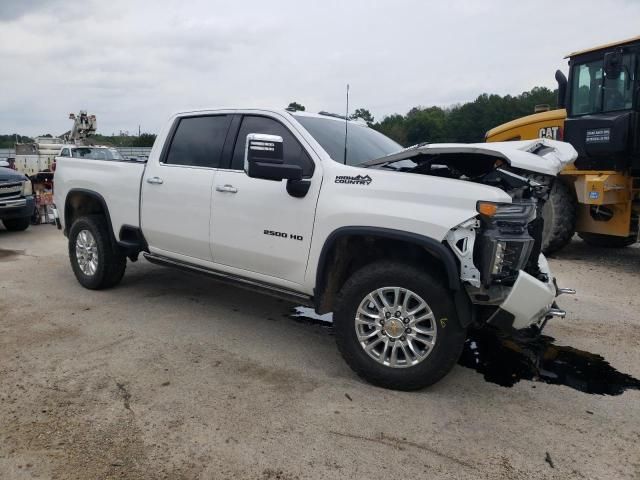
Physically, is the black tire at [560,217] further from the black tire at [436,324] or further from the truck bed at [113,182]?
the truck bed at [113,182]

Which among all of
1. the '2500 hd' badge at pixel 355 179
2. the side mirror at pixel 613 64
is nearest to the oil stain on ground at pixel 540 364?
the '2500 hd' badge at pixel 355 179

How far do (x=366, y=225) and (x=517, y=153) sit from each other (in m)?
1.11

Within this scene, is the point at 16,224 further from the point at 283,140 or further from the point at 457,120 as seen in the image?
the point at 457,120

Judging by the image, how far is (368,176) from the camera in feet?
12.2

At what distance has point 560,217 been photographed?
7.97m

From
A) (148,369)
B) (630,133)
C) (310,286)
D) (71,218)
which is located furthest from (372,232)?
(630,133)

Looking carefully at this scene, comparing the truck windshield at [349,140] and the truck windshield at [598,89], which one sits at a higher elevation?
the truck windshield at [598,89]

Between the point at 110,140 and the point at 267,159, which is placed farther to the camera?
the point at 110,140

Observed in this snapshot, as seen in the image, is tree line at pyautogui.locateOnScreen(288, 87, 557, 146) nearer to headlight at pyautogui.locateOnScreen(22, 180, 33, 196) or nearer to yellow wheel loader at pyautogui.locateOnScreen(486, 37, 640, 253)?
yellow wheel loader at pyautogui.locateOnScreen(486, 37, 640, 253)

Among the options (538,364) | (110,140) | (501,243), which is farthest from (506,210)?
(110,140)

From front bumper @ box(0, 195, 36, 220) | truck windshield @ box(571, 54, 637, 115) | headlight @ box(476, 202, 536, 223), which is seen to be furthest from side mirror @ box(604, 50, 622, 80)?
front bumper @ box(0, 195, 36, 220)

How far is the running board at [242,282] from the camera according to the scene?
13.6ft

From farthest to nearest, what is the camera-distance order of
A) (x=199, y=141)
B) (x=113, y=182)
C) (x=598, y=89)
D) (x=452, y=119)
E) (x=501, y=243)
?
(x=452, y=119)
(x=598, y=89)
(x=113, y=182)
(x=199, y=141)
(x=501, y=243)

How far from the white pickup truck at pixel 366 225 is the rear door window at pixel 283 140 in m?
0.01
